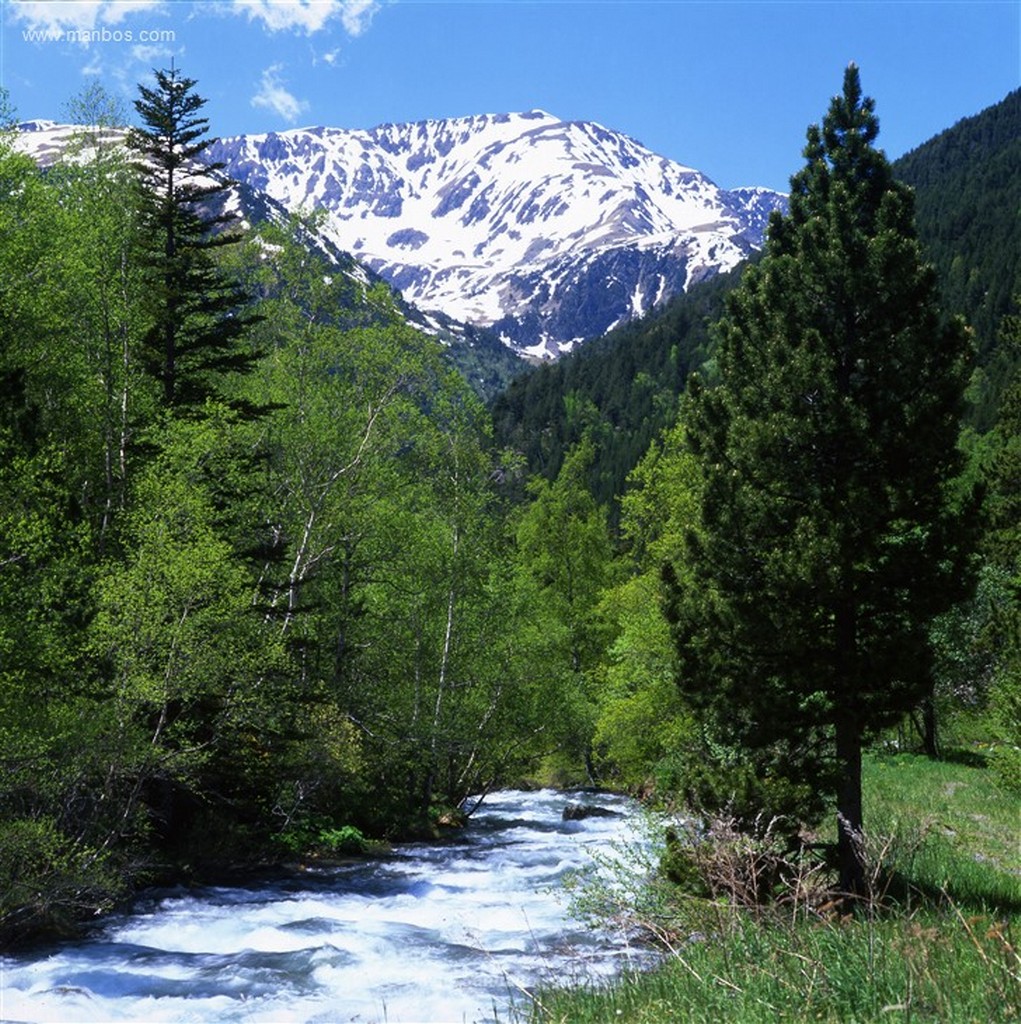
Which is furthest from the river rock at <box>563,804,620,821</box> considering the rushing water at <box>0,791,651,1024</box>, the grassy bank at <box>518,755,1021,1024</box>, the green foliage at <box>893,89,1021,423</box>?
the green foliage at <box>893,89,1021,423</box>

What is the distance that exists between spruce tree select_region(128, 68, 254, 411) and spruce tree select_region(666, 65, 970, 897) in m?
16.1

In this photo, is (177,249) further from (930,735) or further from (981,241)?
(981,241)

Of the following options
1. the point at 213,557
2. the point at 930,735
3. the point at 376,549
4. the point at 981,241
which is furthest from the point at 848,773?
the point at 981,241

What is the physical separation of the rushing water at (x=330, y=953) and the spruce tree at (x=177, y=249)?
13136 mm

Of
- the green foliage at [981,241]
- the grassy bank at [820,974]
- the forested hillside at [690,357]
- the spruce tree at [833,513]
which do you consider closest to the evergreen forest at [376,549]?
the spruce tree at [833,513]

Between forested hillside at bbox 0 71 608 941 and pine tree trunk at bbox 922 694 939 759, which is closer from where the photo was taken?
forested hillside at bbox 0 71 608 941

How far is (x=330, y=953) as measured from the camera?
16.5m

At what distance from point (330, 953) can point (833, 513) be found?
1190 cm

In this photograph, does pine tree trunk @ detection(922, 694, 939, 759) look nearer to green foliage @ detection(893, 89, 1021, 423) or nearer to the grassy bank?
the grassy bank

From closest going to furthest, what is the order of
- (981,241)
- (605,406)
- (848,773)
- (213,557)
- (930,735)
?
(848,773)
(213,557)
(930,735)
(981,241)
(605,406)

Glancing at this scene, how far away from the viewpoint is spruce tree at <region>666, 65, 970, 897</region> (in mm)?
14984

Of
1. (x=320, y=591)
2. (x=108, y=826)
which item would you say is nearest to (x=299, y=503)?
(x=320, y=591)

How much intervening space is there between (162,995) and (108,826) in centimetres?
514

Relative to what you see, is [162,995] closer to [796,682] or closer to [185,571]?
[185,571]
